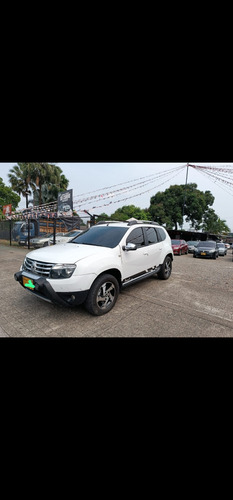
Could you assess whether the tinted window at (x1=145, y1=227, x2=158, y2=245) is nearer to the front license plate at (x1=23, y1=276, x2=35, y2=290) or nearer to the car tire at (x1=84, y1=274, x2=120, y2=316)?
the car tire at (x1=84, y1=274, x2=120, y2=316)

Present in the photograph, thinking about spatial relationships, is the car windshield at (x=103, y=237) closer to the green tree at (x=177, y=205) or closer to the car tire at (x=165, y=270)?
the car tire at (x=165, y=270)

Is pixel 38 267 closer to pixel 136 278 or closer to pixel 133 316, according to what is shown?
pixel 133 316

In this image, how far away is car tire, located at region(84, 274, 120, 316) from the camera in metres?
2.83

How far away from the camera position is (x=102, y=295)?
3043 mm

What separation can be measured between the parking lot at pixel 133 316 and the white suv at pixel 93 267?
342 mm

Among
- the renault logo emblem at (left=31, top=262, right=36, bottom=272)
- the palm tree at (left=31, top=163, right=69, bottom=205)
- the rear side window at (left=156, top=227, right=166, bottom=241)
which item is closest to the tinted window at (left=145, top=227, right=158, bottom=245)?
the rear side window at (left=156, top=227, right=166, bottom=241)

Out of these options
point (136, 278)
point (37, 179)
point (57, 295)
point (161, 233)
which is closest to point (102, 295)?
point (57, 295)

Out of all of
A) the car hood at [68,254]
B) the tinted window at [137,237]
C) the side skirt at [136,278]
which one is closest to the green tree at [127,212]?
the side skirt at [136,278]

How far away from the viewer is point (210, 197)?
100 feet

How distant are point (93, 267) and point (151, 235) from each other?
7.05 feet

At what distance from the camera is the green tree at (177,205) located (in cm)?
2733
